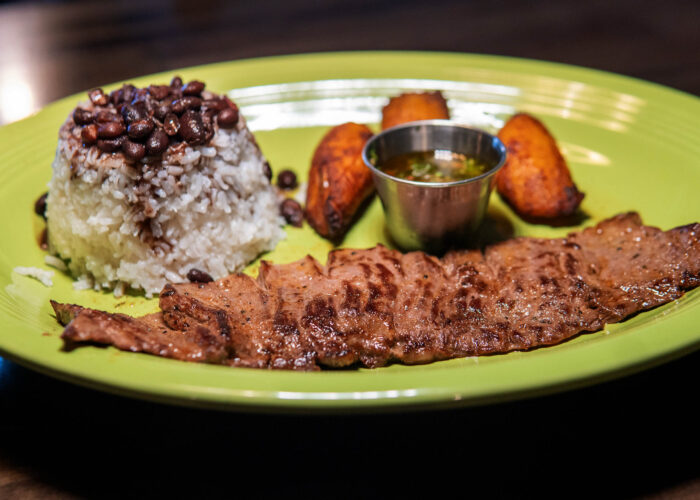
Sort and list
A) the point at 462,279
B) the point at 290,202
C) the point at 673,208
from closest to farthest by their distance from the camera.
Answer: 1. the point at 462,279
2. the point at 673,208
3. the point at 290,202

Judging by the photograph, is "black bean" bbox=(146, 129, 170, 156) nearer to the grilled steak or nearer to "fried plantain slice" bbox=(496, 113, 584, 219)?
the grilled steak

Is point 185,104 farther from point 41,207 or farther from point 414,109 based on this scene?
point 414,109

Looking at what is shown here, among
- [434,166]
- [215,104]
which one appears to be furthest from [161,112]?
[434,166]

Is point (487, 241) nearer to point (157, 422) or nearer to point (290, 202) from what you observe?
point (290, 202)

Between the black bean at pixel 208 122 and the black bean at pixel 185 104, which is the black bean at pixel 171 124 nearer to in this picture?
the black bean at pixel 185 104

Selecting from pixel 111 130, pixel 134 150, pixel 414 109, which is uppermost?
pixel 111 130

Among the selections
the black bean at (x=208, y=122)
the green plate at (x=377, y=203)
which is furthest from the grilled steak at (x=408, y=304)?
the black bean at (x=208, y=122)

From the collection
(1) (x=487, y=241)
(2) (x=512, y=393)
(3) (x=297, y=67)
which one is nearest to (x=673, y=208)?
(1) (x=487, y=241)
